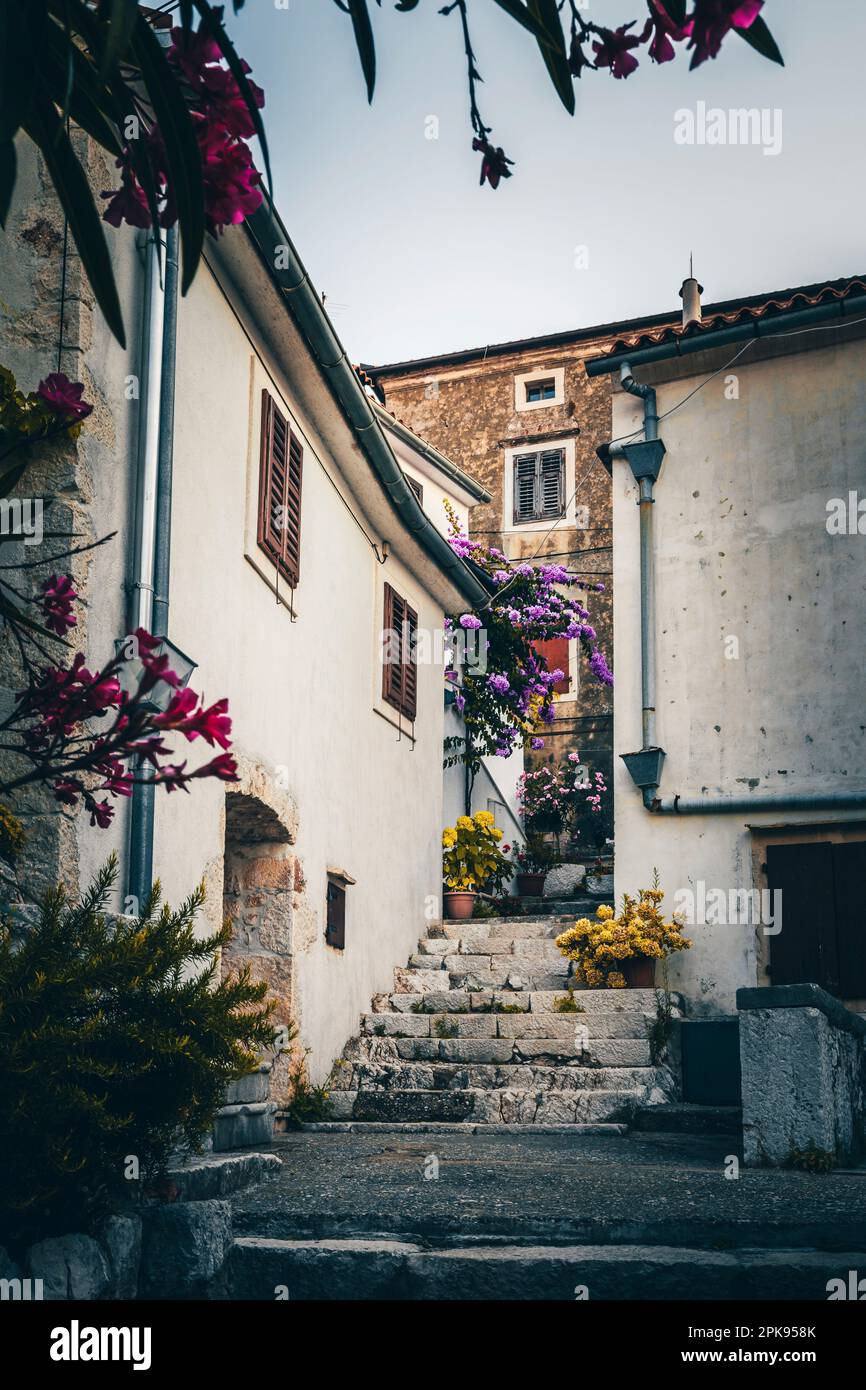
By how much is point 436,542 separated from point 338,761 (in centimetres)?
275

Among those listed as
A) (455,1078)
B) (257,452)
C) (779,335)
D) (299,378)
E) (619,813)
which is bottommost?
(455,1078)

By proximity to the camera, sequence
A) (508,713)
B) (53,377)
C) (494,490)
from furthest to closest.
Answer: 1. (494,490)
2. (508,713)
3. (53,377)

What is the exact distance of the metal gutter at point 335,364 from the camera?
7.41m

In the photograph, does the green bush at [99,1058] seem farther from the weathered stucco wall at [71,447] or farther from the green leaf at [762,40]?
the green leaf at [762,40]

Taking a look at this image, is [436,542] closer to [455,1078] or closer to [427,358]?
[455,1078]

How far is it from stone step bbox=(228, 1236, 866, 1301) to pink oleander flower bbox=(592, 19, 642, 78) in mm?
3324

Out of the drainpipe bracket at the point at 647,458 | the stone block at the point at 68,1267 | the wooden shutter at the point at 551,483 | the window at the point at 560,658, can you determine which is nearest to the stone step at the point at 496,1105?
the stone block at the point at 68,1267

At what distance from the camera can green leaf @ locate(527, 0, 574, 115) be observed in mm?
2268

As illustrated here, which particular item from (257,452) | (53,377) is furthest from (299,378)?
(53,377)

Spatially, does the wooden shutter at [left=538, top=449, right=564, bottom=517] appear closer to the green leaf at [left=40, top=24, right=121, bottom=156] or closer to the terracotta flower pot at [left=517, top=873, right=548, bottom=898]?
the terracotta flower pot at [left=517, top=873, right=548, bottom=898]

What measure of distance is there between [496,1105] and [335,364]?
4705mm

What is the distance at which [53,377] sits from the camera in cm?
321

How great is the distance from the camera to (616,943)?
10344mm

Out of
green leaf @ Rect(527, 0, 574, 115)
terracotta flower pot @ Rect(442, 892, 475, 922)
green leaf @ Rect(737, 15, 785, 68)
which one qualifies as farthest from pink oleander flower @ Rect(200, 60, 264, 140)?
terracotta flower pot @ Rect(442, 892, 475, 922)
